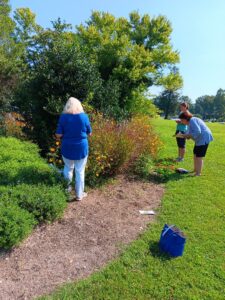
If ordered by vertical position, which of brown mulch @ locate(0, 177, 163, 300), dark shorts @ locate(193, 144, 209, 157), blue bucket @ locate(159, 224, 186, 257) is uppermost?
dark shorts @ locate(193, 144, 209, 157)

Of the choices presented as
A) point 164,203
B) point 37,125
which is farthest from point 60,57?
point 164,203

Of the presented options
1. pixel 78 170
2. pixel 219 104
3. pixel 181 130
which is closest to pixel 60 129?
pixel 78 170

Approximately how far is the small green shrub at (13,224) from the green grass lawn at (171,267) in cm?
91

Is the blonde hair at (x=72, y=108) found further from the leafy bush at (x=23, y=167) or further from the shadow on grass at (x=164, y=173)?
the shadow on grass at (x=164, y=173)

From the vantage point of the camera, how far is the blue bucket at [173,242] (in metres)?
3.77

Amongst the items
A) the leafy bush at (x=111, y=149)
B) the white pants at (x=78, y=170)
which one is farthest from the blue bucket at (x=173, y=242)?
the leafy bush at (x=111, y=149)

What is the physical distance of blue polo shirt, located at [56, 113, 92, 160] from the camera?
197 inches

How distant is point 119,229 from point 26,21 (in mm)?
26788

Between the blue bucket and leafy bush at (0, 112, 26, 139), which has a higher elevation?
leafy bush at (0, 112, 26, 139)

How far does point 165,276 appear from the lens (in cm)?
343

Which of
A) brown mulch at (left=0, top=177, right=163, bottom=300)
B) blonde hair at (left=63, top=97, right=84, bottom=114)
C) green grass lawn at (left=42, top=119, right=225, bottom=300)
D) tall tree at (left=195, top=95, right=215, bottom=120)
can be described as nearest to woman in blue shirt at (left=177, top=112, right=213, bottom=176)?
green grass lawn at (left=42, top=119, right=225, bottom=300)

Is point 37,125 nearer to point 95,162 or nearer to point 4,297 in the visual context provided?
point 95,162

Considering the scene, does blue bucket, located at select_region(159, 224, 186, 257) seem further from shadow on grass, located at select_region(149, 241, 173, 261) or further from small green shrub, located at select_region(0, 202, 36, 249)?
small green shrub, located at select_region(0, 202, 36, 249)

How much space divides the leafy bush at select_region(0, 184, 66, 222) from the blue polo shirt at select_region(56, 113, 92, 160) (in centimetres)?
79
